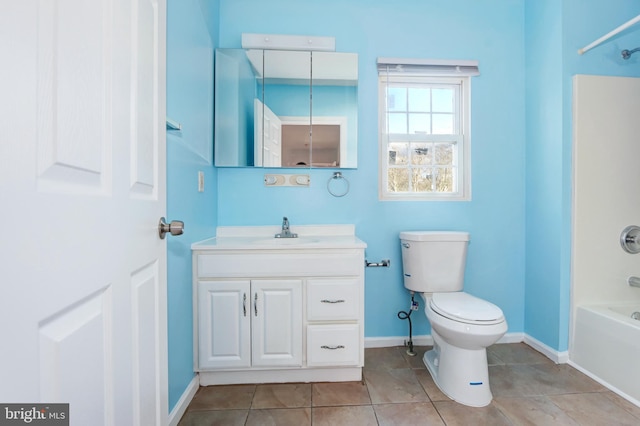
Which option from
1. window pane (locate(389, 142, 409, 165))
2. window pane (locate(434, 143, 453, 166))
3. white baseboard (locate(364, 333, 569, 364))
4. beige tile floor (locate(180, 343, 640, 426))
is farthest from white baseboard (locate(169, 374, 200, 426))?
window pane (locate(434, 143, 453, 166))

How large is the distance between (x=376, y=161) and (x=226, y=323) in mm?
1451

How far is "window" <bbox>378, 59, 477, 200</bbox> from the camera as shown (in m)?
2.09

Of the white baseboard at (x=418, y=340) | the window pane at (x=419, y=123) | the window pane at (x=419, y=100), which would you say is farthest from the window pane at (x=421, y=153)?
the white baseboard at (x=418, y=340)

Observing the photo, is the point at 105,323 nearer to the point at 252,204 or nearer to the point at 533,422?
the point at 252,204

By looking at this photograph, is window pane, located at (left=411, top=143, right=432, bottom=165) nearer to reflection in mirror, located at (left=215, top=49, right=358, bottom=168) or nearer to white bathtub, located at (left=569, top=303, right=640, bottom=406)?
reflection in mirror, located at (left=215, top=49, right=358, bottom=168)

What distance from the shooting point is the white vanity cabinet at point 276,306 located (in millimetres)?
1515

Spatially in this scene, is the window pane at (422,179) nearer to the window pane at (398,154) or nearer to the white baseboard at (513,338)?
the window pane at (398,154)

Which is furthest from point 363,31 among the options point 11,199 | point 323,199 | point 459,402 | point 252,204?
point 459,402

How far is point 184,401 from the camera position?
1381 mm

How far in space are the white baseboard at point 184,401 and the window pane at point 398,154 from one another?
191 centimetres

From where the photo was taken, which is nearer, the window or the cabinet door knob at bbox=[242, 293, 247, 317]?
the cabinet door knob at bbox=[242, 293, 247, 317]

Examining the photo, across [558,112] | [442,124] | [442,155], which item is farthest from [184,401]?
[558,112]

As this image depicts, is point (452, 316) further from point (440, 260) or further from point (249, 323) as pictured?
point (249, 323)

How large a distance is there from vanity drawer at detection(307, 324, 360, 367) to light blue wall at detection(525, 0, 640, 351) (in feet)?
4.46
